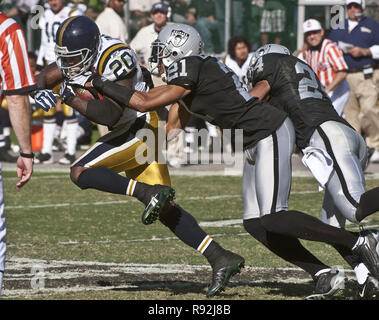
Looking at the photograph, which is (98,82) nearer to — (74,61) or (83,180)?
(74,61)

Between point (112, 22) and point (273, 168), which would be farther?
point (112, 22)

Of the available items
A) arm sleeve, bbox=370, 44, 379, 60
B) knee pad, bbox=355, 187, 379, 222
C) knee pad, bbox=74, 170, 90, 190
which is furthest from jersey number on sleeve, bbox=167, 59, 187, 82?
arm sleeve, bbox=370, 44, 379, 60

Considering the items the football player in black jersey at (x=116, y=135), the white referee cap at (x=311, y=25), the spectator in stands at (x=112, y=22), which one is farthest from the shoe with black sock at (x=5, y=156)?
the football player in black jersey at (x=116, y=135)

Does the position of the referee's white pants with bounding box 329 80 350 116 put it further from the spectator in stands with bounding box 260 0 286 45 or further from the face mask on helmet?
the face mask on helmet

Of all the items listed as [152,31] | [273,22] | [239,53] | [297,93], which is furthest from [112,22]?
[297,93]

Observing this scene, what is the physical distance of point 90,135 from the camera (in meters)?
15.4

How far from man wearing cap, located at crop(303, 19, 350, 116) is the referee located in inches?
270

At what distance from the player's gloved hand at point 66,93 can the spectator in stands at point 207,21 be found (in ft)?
33.5

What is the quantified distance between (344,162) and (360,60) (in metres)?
7.07

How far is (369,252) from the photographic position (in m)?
5.42

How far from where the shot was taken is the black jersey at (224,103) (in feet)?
18.1

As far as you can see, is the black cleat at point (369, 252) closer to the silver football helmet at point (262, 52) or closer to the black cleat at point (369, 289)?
the black cleat at point (369, 289)
